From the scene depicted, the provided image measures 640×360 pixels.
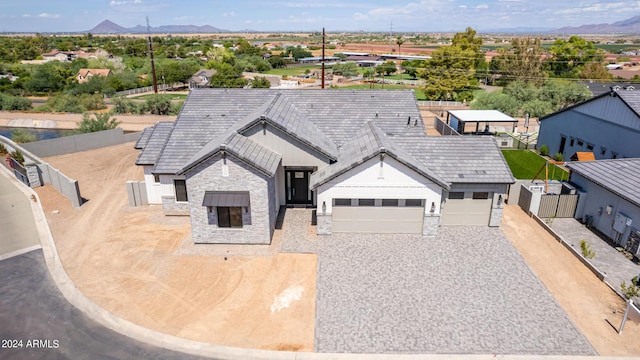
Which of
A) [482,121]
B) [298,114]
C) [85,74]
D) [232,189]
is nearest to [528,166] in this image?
[482,121]

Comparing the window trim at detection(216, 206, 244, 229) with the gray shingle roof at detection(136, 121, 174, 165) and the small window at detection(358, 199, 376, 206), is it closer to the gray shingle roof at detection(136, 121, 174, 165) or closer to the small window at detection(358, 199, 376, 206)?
the small window at detection(358, 199, 376, 206)

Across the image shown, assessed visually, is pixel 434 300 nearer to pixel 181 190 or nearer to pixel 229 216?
pixel 229 216

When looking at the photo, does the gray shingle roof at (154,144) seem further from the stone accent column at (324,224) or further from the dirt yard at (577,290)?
the dirt yard at (577,290)

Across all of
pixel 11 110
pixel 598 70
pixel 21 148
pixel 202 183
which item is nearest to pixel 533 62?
pixel 598 70

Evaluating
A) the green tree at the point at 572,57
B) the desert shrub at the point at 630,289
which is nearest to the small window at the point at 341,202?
the desert shrub at the point at 630,289

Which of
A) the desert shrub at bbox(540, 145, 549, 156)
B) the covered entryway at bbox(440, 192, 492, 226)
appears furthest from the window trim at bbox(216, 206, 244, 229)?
the desert shrub at bbox(540, 145, 549, 156)
